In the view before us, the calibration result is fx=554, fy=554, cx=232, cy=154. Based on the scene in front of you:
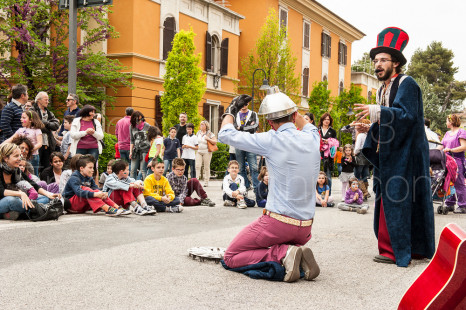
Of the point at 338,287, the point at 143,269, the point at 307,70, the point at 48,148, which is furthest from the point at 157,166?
the point at 307,70

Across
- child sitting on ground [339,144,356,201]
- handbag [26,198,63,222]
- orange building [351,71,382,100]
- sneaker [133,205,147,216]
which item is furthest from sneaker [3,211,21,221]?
orange building [351,71,382,100]

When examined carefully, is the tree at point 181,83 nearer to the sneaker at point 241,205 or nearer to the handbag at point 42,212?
the sneaker at point 241,205

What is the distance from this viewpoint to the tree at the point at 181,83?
845 inches

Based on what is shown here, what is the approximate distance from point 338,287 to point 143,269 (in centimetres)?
166

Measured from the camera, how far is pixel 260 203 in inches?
431

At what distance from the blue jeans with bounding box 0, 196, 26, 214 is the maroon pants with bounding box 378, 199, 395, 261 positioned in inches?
193

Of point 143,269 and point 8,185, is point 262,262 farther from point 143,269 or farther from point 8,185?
point 8,185

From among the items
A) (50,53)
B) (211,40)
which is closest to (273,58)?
(211,40)

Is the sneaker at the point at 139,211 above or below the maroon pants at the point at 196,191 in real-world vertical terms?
below

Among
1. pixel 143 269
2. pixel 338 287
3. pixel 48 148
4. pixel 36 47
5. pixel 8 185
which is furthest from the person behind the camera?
pixel 36 47

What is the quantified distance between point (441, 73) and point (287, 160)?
7528cm

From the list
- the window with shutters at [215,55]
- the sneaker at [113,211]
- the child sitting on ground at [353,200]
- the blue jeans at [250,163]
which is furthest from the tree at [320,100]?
the sneaker at [113,211]

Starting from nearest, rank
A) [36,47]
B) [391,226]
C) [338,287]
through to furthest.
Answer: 1. [338,287]
2. [391,226]
3. [36,47]

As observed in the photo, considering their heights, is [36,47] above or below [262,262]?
above
